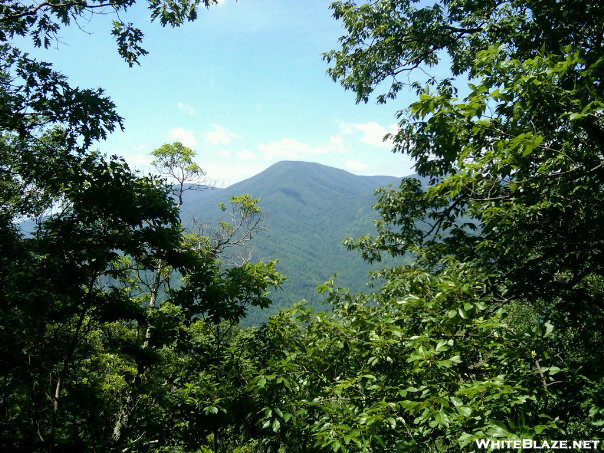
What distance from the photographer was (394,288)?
16.1 ft

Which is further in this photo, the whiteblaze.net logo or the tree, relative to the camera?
the tree

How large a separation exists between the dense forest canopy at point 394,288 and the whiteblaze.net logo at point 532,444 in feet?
0.15

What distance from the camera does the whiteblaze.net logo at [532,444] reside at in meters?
2.11

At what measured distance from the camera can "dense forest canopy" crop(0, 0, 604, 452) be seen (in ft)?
9.95

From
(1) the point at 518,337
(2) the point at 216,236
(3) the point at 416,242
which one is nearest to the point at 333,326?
(1) the point at 518,337

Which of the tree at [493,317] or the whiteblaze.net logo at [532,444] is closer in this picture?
the whiteblaze.net logo at [532,444]

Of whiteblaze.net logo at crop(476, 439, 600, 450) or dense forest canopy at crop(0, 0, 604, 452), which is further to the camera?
dense forest canopy at crop(0, 0, 604, 452)

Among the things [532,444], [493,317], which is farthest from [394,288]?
[532,444]

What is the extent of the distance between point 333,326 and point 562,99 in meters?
3.52

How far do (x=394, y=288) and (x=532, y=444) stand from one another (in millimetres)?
2827

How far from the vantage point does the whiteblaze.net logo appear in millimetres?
2105

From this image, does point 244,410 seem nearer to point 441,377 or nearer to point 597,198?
point 441,377

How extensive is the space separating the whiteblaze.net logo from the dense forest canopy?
47 millimetres

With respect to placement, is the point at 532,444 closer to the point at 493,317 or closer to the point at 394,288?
the point at 493,317
